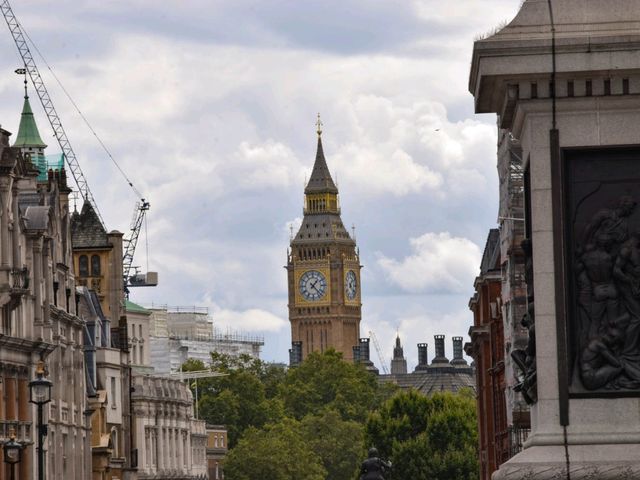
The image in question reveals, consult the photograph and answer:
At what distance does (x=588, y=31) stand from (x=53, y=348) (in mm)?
69028

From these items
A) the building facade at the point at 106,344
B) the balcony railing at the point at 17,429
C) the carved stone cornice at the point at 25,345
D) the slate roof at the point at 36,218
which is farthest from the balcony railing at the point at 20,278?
the building facade at the point at 106,344

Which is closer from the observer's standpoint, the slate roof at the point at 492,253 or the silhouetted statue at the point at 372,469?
the silhouetted statue at the point at 372,469

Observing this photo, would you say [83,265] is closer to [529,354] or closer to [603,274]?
[529,354]

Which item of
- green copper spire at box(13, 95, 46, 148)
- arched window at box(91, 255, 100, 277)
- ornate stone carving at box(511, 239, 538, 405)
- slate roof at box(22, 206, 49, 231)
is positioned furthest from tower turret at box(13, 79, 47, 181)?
ornate stone carving at box(511, 239, 538, 405)

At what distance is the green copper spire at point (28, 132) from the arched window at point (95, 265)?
1078 cm

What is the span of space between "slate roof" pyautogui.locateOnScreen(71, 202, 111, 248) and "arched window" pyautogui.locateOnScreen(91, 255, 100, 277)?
0.68 m

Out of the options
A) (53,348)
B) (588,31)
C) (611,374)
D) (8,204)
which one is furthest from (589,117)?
(53,348)

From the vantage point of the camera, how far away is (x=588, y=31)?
32.7 metres

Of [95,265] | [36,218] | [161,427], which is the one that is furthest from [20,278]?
[161,427]

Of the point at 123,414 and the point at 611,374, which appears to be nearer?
the point at 611,374

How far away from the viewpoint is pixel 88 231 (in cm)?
14838

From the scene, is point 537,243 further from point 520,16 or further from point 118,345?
point 118,345

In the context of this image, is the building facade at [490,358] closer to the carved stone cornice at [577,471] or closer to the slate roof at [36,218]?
the slate roof at [36,218]

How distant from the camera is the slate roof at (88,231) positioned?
147 meters
